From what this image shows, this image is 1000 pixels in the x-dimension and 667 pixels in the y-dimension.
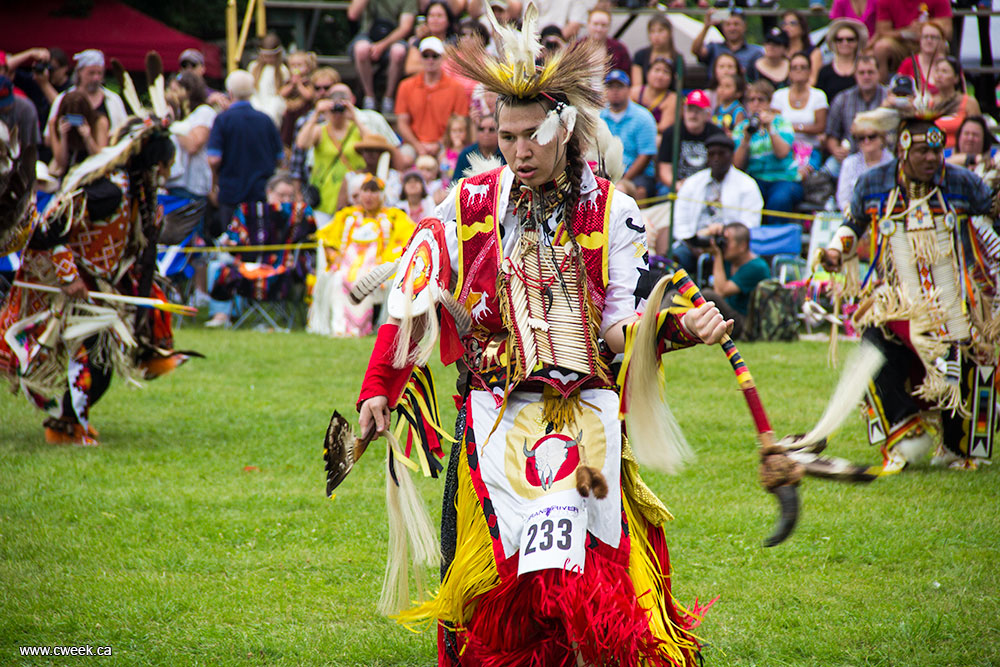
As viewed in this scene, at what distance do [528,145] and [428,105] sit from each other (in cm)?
1016

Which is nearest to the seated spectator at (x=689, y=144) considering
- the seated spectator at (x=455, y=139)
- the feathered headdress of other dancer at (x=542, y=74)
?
the seated spectator at (x=455, y=139)

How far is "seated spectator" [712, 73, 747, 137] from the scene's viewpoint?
472 inches

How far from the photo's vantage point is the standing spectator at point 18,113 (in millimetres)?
10953

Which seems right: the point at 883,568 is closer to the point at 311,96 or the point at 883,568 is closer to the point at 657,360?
the point at 657,360

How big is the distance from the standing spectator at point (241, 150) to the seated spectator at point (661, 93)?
421 centimetres

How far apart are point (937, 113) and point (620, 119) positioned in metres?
5.83

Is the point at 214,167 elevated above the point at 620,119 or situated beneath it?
situated beneath

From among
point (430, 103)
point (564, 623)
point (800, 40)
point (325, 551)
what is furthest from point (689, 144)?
point (564, 623)

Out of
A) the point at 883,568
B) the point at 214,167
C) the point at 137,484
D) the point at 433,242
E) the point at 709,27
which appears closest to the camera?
the point at 433,242

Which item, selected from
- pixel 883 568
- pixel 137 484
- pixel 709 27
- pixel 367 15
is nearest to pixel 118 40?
pixel 367 15

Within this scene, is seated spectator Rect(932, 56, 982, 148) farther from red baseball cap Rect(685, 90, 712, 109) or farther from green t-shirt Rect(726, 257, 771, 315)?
red baseball cap Rect(685, 90, 712, 109)

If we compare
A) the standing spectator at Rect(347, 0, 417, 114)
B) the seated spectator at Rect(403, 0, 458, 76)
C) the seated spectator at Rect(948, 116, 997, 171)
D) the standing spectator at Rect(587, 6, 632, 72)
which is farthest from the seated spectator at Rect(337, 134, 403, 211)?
the seated spectator at Rect(948, 116, 997, 171)

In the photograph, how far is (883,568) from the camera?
5094mm

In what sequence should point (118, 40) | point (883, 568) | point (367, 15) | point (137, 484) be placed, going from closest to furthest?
point (883, 568), point (137, 484), point (367, 15), point (118, 40)
